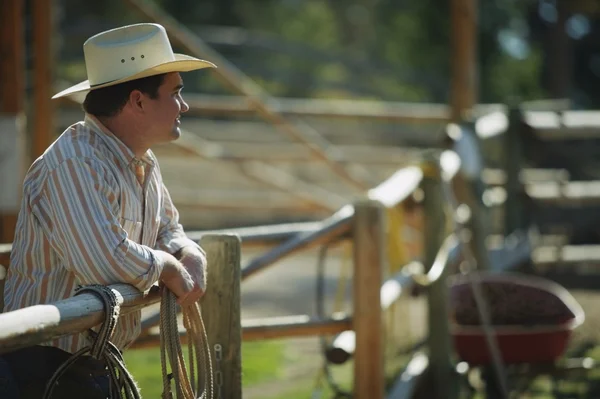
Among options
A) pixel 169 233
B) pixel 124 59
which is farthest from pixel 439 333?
pixel 124 59

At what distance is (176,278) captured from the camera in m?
2.44

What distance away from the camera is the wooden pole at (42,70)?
7.01 metres

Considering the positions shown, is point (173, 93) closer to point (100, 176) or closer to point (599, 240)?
point (100, 176)

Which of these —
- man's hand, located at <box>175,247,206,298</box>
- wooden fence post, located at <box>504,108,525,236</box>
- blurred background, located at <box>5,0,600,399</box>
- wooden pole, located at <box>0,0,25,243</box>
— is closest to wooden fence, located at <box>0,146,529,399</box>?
man's hand, located at <box>175,247,206,298</box>

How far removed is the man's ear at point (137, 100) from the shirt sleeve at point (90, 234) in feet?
0.79

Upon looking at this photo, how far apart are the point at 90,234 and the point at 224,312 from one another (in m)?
0.68

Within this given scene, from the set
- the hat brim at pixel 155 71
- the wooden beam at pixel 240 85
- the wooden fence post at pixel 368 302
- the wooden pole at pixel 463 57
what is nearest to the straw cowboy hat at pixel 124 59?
the hat brim at pixel 155 71

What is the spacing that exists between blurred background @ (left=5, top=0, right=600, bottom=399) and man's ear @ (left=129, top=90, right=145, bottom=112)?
181cm

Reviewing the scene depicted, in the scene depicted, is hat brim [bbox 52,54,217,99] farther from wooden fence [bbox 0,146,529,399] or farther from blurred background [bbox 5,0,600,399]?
blurred background [bbox 5,0,600,399]

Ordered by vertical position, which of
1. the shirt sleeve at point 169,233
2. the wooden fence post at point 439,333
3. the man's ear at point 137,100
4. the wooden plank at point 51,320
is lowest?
the wooden fence post at point 439,333

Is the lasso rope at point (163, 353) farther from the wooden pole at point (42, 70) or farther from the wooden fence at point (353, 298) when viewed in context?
the wooden pole at point (42, 70)

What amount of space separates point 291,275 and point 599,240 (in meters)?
2.48

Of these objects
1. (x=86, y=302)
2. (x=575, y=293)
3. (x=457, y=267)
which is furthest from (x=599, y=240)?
(x=86, y=302)

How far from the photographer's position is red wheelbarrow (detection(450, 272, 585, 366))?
190 inches
